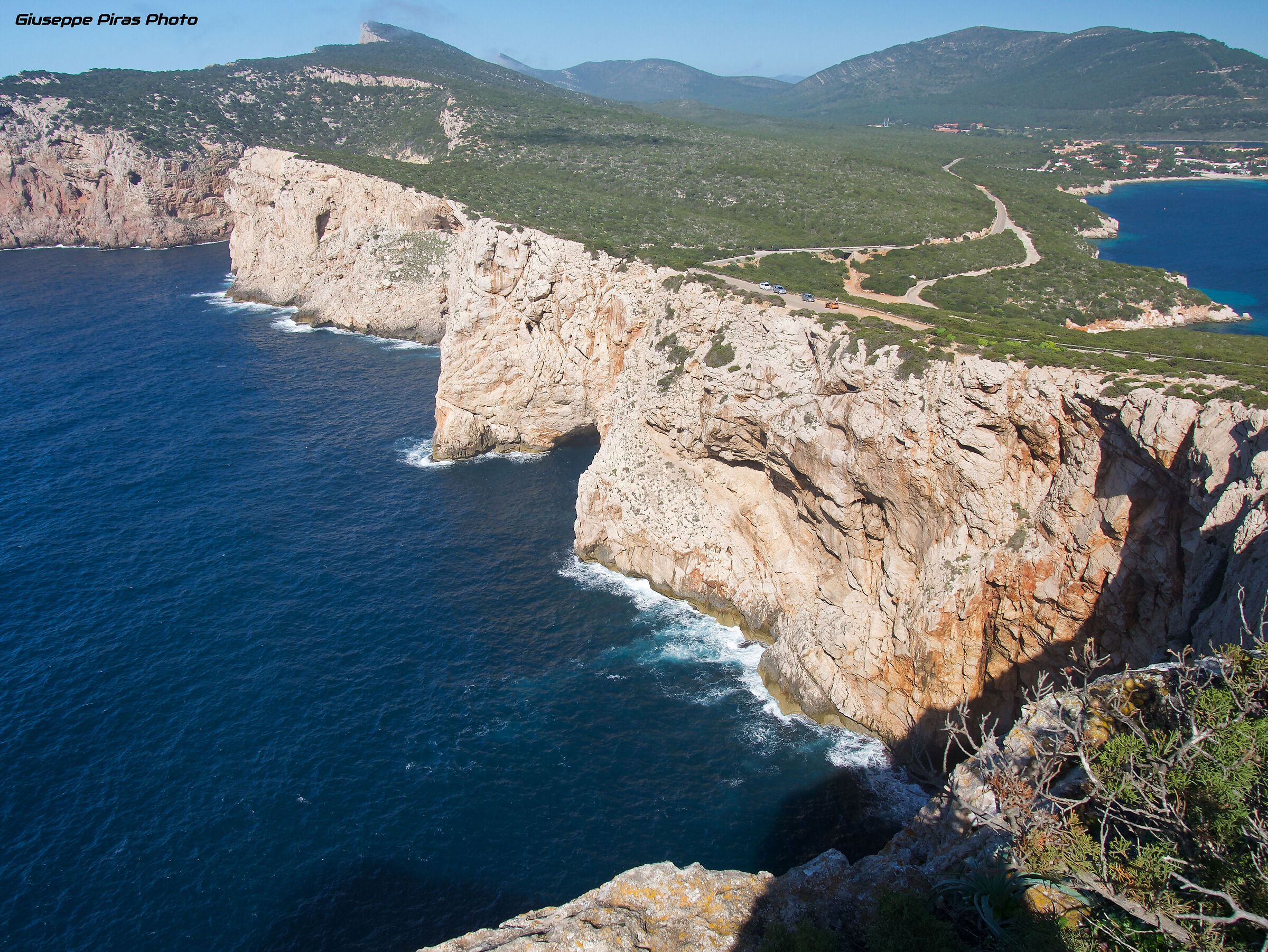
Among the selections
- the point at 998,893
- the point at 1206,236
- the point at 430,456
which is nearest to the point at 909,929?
the point at 998,893

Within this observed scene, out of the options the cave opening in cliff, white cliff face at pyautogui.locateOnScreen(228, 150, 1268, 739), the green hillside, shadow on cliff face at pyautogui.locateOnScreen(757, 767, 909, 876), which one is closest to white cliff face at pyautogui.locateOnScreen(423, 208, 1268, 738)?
white cliff face at pyautogui.locateOnScreen(228, 150, 1268, 739)

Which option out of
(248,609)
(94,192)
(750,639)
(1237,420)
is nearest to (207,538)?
(248,609)

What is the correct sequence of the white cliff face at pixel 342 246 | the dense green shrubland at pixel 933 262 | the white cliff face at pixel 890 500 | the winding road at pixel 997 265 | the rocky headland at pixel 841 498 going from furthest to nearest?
1. the white cliff face at pixel 342 246
2. the dense green shrubland at pixel 933 262
3. the winding road at pixel 997 265
4. the white cliff face at pixel 890 500
5. the rocky headland at pixel 841 498

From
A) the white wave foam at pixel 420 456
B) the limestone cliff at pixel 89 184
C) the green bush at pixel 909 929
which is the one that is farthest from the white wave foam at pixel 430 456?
the limestone cliff at pixel 89 184

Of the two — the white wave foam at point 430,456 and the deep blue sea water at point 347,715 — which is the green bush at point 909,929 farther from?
the white wave foam at point 430,456

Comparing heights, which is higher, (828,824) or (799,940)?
(799,940)

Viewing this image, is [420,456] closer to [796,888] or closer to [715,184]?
[715,184]
